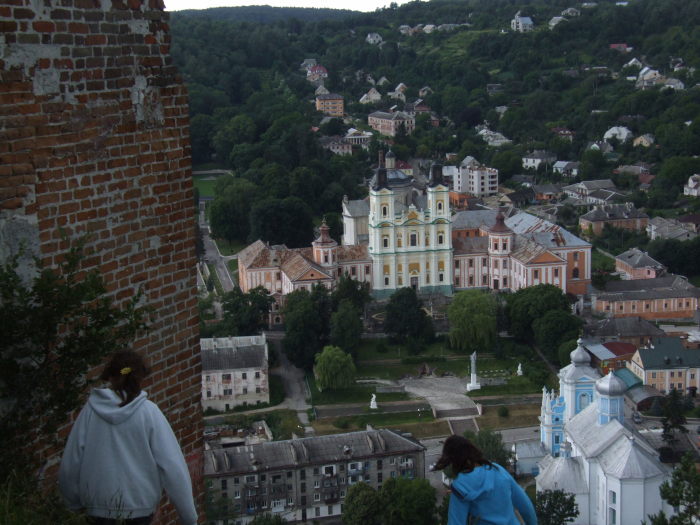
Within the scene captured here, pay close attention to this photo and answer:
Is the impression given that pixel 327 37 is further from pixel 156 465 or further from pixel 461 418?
pixel 156 465

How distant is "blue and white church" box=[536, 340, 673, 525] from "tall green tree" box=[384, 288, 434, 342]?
826cm

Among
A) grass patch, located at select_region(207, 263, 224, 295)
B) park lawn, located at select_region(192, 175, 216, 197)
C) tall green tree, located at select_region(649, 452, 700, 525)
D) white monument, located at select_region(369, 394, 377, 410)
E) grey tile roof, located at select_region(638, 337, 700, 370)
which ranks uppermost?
tall green tree, located at select_region(649, 452, 700, 525)

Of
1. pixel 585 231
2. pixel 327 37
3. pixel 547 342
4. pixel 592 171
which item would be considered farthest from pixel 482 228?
pixel 327 37

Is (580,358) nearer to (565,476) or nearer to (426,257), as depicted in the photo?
(565,476)

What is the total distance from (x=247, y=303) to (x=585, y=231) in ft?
62.7

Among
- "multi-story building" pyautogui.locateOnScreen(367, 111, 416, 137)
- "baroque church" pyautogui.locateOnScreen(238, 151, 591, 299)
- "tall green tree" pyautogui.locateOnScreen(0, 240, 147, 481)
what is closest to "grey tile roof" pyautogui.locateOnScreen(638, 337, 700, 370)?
"baroque church" pyautogui.locateOnScreen(238, 151, 591, 299)

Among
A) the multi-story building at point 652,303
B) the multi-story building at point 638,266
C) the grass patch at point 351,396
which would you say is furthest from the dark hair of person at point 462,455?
the multi-story building at point 638,266

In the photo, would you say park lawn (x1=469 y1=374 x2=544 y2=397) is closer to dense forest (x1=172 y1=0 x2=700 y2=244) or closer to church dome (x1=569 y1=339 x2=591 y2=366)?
church dome (x1=569 y1=339 x2=591 y2=366)

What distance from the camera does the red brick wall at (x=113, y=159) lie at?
192 inches

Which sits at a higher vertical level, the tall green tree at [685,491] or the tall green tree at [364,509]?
the tall green tree at [685,491]

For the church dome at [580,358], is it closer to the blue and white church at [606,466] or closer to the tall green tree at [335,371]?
the blue and white church at [606,466]

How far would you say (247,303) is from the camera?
106 ft

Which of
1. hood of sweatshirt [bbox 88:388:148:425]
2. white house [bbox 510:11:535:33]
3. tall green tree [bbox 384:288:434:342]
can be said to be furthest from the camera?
white house [bbox 510:11:535:33]

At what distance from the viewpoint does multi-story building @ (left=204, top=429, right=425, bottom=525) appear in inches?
852
